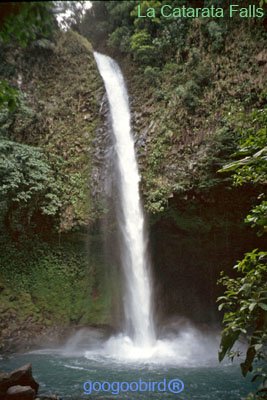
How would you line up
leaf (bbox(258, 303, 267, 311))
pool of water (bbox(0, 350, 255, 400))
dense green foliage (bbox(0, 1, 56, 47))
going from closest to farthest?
dense green foliage (bbox(0, 1, 56, 47))
leaf (bbox(258, 303, 267, 311))
pool of water (bbox(0, 350, 255, 400))

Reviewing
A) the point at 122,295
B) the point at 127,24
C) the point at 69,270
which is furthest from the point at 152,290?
the point at 127,24

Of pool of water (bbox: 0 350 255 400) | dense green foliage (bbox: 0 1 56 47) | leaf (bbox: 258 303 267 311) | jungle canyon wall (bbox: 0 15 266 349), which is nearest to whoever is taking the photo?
dense green foliage (bbox: 0 1 56 47)

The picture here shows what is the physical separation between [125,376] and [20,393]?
246 centimetres

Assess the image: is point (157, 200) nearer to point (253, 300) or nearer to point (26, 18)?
point (253, 300)

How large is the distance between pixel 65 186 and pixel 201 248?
5.15 m

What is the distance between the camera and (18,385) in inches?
223

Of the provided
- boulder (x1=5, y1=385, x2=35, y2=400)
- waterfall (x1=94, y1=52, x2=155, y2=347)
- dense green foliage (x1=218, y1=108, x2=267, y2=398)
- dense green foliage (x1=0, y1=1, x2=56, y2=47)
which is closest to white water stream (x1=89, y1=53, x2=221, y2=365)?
waterfall (x1=94, y1=52, x2=155, y2=347)

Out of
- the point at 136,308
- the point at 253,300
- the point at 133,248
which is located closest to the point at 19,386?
the point at 253,300

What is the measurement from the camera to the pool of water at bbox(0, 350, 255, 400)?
243 inches

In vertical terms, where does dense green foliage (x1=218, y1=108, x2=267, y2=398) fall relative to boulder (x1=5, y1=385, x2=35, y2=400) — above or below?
above

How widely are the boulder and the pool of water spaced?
73 cm

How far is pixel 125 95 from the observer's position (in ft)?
48.3

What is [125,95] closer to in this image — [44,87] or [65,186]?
[44,87]

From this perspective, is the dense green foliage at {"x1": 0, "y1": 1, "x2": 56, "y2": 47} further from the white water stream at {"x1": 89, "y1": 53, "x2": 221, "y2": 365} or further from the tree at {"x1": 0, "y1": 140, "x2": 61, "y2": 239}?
the white water stream at {"x1": 89, "y1": 53, "x2": 221, "y2": 365}
